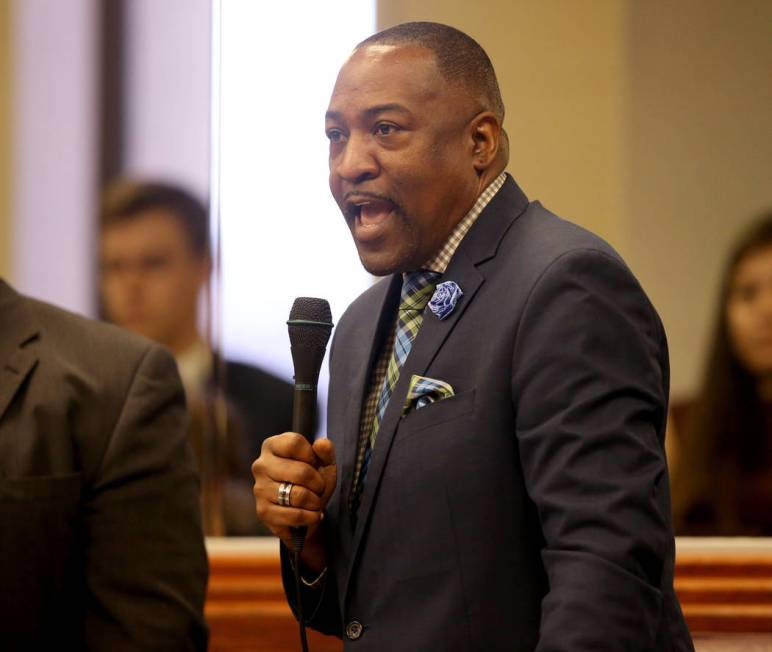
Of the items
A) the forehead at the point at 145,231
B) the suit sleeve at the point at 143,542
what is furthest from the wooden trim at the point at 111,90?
the suit sleeve at the point at 143,542

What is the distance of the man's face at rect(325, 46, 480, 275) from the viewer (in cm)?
150

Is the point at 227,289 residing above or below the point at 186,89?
below

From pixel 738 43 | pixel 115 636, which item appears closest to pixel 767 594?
pixel 738 43

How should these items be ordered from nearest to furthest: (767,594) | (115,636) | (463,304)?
(463,304) < (115,636) < (767,594)

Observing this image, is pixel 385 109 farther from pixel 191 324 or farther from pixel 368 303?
pixel 191 324

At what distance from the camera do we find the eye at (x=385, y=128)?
151 cm

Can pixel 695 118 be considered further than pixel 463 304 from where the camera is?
Yes

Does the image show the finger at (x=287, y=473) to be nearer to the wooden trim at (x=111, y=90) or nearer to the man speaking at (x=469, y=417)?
the man speaking at (x=469, y=417)

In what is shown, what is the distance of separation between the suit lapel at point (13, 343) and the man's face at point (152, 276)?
41.5 inches

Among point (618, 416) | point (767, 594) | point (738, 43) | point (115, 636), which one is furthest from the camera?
point (738, 43)

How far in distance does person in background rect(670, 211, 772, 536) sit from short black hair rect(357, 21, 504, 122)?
1.30m

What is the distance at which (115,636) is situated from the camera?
1.81 metres

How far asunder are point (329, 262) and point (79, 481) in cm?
123

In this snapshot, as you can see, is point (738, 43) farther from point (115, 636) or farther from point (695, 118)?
point (115, 636)
